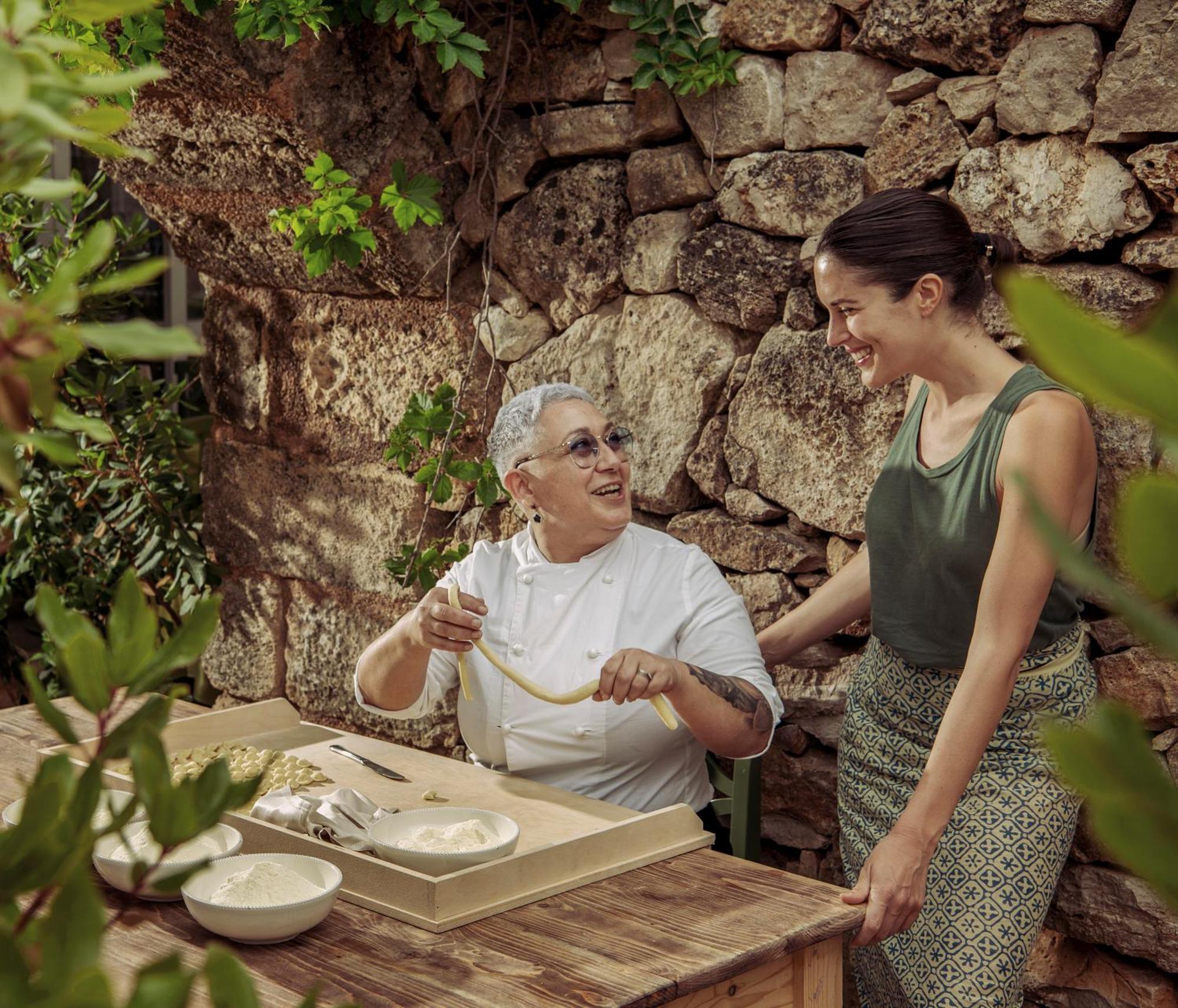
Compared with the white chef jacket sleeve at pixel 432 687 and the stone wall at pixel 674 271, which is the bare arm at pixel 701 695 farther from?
the white chef jacket sleeve at pixel 432 687

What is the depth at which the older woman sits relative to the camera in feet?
8.02

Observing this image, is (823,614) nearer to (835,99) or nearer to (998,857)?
(998,857)

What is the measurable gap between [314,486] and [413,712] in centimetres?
105

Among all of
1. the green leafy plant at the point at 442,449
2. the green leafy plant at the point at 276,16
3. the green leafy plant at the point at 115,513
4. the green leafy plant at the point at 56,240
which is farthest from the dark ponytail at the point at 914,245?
the green leafy plant at the point at 56,240

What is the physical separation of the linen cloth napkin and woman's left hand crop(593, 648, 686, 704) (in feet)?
1.30

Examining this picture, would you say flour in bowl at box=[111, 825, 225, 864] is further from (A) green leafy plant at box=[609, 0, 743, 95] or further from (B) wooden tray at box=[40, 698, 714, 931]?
(A) green leafy plant at box=[609, 0, 743, 95]

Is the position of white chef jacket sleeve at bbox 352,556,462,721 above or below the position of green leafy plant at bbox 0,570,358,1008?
below

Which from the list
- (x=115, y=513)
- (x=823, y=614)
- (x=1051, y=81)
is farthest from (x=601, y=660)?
(x=115, y=513)

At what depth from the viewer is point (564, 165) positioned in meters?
3.03

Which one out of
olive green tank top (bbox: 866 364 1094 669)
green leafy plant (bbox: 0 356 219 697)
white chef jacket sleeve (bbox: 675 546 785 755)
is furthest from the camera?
green leafy plant (bbox: 0 356 219 697)

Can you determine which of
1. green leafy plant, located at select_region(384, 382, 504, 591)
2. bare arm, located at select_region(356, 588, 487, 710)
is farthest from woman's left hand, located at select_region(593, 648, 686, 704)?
green leafy plant, located at select_region(384, 382, 504, 591)

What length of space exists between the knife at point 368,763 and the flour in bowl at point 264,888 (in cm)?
60

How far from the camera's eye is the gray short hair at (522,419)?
2.61 meters

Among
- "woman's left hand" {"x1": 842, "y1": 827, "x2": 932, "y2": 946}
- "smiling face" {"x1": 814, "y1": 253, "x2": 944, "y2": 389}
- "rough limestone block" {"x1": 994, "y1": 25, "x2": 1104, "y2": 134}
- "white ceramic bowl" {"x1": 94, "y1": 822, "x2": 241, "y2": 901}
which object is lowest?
"woman's left hand" {"x1": 842, "y1": 827, "x2": 932, "y2": 946}
